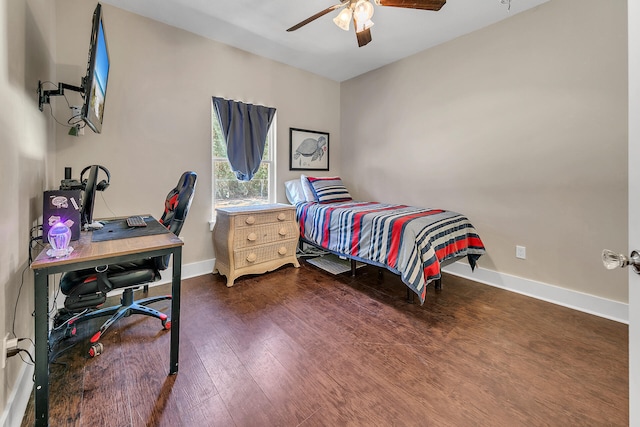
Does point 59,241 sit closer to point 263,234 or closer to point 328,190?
point 263,234

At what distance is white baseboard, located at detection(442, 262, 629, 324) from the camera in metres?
2.20

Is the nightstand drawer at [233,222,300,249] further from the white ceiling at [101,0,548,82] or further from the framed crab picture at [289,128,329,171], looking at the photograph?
the white ceiling at [101,0,548,82]

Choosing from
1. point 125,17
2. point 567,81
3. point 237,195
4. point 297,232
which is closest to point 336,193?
point 297,232

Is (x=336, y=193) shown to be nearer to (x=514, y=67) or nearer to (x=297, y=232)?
(x=297, y=232)

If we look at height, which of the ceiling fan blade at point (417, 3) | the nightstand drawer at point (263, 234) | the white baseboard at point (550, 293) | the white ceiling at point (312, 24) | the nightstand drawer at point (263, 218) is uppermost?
the white ceiling at point (312, 24)

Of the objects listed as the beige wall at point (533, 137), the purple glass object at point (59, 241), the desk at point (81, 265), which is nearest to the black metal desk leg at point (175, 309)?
the desk at point (81, 265)

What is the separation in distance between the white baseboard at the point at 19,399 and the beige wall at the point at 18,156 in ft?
0.04

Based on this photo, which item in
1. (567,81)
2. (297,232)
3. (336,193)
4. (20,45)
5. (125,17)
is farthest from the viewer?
(336,193)

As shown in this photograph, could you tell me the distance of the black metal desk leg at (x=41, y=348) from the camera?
1.12 meters

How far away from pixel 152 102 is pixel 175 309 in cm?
215

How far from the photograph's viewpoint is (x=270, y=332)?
1.98 m

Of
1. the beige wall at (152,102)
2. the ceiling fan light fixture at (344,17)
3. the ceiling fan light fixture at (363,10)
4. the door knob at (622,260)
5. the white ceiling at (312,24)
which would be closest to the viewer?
the door knob at (622,260)

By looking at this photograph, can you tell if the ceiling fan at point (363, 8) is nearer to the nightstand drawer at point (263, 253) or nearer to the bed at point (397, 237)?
the bed at point (397, 237)

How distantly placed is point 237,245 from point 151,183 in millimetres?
1022
